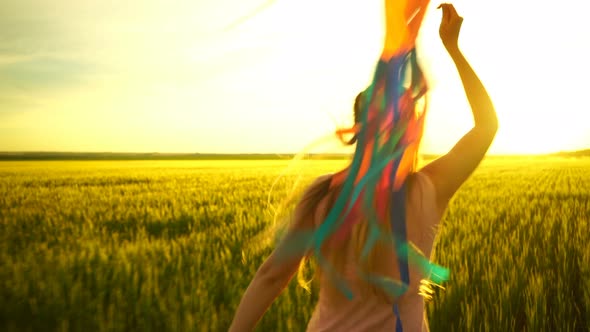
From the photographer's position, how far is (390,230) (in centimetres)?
99

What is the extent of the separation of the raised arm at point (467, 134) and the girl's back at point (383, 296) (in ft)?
0.12

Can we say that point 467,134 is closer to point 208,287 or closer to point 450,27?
point 450,27

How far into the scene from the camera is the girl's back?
1023mm

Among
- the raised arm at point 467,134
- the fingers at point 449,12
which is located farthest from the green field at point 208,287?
the fingers at point 449,12

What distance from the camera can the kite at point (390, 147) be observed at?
3.04 feet

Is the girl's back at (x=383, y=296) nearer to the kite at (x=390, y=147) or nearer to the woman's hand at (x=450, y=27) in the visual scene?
the kite at (x=390, y=147)

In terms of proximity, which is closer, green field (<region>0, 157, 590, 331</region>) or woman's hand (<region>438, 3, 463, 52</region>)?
woman's hand (<region>438, 3, 463, 52</region>)

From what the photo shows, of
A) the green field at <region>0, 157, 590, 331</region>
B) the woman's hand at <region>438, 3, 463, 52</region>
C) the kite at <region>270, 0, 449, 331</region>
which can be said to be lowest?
the green field at <region>0, 157, 590, 331</region>

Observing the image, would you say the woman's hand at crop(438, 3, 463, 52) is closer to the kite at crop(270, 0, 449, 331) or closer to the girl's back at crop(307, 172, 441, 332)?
the kite at crop(270, 0, 449, 331)

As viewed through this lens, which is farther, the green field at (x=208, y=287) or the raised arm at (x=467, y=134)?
the green field at (x=208, y=287)

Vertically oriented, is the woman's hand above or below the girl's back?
above

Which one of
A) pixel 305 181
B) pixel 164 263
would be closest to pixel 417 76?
pixel 305 181

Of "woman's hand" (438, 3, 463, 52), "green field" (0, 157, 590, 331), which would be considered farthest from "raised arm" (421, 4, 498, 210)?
"green field" (0, 157, 590, 331)

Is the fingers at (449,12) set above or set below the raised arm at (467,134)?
above
